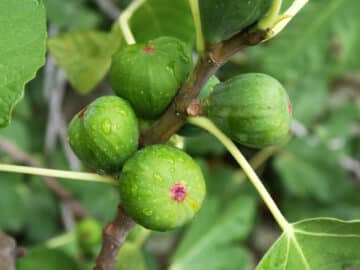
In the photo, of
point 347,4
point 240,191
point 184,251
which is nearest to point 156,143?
point 184,251

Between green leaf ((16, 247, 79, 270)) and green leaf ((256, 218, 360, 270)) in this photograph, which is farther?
green leaf ((16, 247, 79, 270))

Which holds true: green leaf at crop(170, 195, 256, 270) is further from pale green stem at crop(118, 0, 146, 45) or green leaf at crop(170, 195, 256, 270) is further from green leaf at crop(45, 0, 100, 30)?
pale green stem at crop(118, 0, 146, 45)

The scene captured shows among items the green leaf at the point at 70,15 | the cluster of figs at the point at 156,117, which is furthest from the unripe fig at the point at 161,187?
the green leaf at the point at 70,15

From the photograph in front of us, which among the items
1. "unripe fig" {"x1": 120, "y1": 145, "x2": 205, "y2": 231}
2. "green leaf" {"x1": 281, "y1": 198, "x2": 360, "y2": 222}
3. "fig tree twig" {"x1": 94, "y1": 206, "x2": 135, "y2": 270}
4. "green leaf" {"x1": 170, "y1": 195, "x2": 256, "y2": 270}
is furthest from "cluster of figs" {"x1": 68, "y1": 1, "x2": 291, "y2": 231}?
"green leaf" {"x1": 281, "y1": 198, "x2": 360, "y2": 222}

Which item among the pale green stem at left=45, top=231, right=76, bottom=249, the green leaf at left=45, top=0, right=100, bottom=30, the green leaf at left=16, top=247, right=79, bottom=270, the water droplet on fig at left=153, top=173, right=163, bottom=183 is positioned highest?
the water droplet on fig at left=153, top=173, right=163, bottom=183

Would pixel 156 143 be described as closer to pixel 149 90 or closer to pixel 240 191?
pixel 149 90

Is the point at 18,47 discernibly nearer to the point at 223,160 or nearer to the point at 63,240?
the point at 63,240

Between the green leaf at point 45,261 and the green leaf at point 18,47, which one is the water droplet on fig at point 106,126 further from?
the green leaf at point 45,261

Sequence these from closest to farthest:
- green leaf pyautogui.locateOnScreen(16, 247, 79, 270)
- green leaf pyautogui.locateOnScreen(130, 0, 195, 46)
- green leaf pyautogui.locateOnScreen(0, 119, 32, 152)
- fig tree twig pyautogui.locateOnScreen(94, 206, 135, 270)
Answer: fig tree twig pyautogui.locateOnScreen(94, 206, 135, 270), green leaf pyautogui.locateOnScreen(130, 0, 195, 46), green leaf pyautogui.locateOnScreen(16, 247, 79, 270), green leaf pyautogui.locateOnScreen(0, 119, 32, 152)
